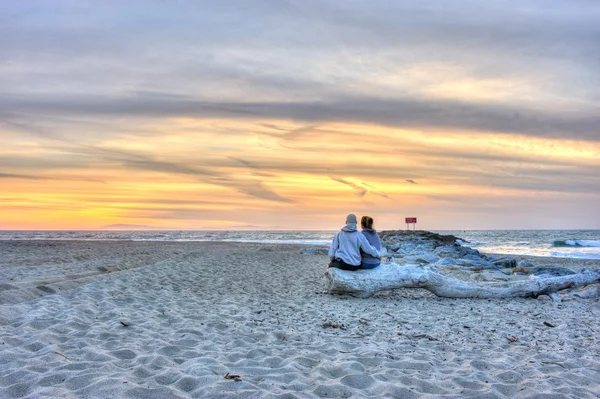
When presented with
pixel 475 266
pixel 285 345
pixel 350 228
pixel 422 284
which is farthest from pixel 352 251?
pixel 475 266

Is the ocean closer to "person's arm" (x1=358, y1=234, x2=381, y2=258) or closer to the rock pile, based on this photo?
the rock pile

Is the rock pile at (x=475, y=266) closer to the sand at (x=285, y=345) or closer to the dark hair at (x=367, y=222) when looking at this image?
the sand at (x=285, y=345)

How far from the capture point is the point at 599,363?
18.7 feet

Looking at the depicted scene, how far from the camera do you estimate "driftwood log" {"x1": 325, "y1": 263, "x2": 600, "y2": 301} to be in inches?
424

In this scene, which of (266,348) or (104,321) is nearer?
(266,348)

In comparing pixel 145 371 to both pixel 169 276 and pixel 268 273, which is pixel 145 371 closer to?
pixel 169 276

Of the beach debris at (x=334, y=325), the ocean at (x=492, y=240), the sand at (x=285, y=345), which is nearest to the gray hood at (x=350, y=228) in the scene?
the sand at (x=285, y=345)

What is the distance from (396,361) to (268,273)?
430 inches

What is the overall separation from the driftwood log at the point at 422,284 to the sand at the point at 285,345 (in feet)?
0.97

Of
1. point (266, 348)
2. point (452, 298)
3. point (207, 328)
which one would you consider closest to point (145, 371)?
point (266, 348)

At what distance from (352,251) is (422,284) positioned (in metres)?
1.91

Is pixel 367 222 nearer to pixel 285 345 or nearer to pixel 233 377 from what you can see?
pixel 285 345

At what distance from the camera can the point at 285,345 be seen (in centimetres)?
654

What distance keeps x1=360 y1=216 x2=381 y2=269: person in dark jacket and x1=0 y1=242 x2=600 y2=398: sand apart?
34.9 inches
